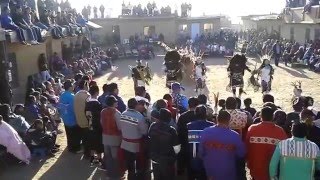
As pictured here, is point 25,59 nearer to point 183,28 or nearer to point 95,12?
point 95,12

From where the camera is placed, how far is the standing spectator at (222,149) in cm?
555

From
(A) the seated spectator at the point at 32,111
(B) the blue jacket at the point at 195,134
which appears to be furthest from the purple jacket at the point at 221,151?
(A) the seated spectator at the point at 32,111

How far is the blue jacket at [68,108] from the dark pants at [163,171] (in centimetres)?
302

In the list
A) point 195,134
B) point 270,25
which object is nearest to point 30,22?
point 195,134

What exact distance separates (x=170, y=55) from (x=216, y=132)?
8867mm

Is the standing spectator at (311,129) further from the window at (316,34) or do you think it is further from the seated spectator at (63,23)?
the window at (316,34)

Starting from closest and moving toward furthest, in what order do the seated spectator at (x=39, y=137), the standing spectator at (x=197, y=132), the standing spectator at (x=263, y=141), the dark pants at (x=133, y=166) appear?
the standing spectator at (x=263, y=141) < the standing spectator at (x=197, y=132) < the dark pants at (x=133, y=166) < the seated spectator at (x=39, y=137)

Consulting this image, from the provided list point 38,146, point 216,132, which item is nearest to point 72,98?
point 38,146

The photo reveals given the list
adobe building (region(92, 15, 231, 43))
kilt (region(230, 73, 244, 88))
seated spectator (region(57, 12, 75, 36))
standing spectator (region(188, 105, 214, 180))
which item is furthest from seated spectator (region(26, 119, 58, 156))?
adobe building (region(92, 15, 231, 43))

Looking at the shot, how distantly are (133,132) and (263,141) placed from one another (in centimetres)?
217

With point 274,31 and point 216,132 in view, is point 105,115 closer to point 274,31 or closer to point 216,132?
point 216,132

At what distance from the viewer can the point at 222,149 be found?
18.3 feet

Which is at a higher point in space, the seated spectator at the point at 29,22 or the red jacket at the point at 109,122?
the seated spectator at the point at 29,22

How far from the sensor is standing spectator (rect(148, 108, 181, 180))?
615cm
